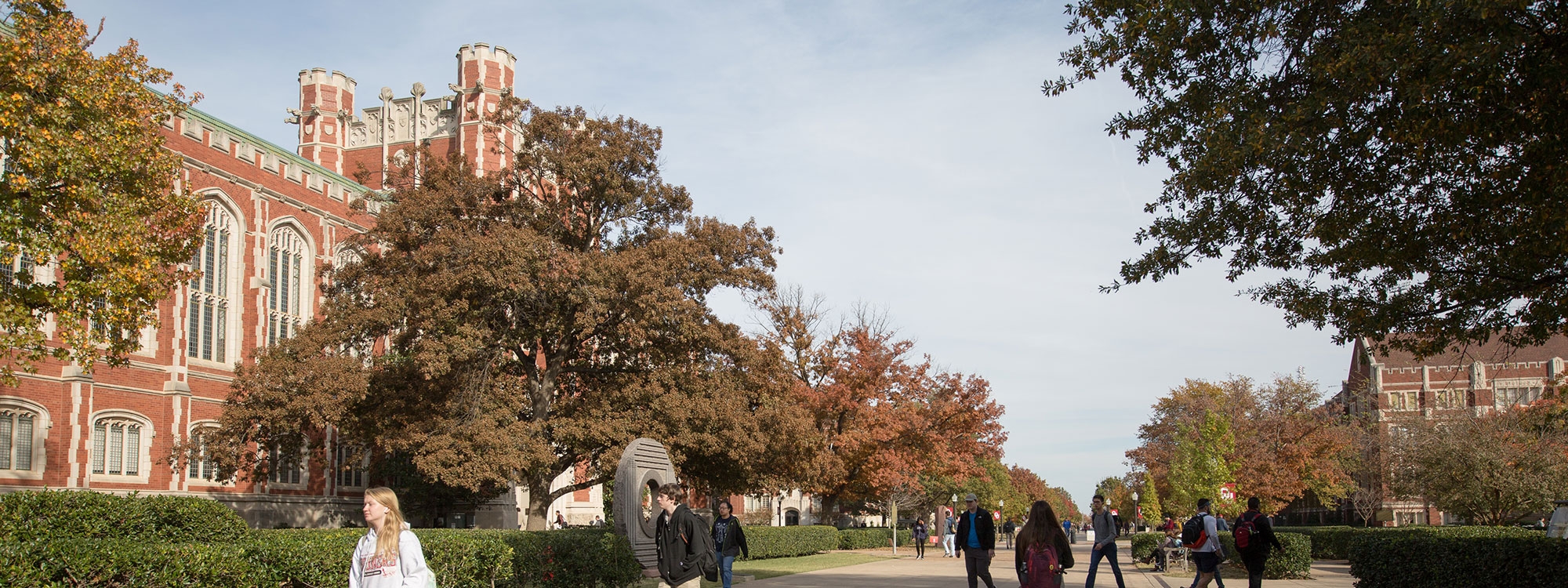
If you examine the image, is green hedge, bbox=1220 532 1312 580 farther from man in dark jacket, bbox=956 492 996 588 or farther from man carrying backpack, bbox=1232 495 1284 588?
man in dark jacket, bbox=956 492 996 588

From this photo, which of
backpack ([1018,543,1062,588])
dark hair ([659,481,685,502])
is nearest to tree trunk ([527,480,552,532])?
dark hair ([659,481,685,502])

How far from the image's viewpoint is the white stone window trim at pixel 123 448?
29372mm

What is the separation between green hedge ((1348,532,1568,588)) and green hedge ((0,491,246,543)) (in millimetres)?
15147

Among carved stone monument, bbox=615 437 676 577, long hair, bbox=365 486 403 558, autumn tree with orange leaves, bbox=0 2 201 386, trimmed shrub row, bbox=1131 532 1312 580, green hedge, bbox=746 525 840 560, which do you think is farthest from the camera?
green hedge, bbox=746 525 840 560

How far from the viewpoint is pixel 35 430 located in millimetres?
27875

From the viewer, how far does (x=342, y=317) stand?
2497 cm

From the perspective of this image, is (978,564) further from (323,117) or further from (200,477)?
(323,117)

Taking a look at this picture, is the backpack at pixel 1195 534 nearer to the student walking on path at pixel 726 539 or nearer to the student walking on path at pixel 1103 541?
the student walking on path at pixel 1103 541

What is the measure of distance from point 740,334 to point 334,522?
63.6 feet

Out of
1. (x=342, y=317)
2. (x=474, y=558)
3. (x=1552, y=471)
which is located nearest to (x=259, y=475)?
(x=342, y=317)

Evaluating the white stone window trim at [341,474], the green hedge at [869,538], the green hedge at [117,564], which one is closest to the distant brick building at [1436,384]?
the green hedge at [869,538]

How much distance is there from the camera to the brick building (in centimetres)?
2834

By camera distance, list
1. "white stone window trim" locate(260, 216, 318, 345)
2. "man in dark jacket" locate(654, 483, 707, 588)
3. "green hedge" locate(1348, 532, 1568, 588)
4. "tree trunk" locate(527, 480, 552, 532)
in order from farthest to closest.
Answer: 1. "white stone window trim" locate(260, 216, 318, 345)
2. "tree trunk" locate(527, 480, 552, 532)
3. "green hedge" locate(1348, 532, 1568, 588)
4. "man in dark jacket" locate(654, 483, 707, 588)

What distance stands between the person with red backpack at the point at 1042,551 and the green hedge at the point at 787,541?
19489mm
